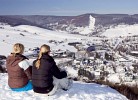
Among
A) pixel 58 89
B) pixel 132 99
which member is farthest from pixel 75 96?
pixel 132 99

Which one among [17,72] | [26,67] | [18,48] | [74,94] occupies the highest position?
[18,48]

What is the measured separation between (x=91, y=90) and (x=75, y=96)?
96cm

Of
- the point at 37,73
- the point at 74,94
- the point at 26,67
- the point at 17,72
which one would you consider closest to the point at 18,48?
the point at 26,67

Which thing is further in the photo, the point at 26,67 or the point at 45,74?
the point at 26,67

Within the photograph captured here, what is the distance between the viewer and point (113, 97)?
9.23 metres

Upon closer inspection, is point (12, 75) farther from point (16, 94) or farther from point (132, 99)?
point (132, 99)

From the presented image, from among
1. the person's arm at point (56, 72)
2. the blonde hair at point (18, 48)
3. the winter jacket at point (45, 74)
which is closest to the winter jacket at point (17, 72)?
the blonde hair at point (18, 48)

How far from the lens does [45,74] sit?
8406 mm

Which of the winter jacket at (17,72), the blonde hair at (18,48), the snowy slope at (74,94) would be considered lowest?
the snowy slope at (74,94)

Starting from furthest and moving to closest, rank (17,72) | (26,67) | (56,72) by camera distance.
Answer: (17,72), (26,67), (56,72)

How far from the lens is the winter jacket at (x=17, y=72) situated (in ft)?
28.3

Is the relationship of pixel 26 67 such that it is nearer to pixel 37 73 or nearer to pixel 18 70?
pixel 18 70

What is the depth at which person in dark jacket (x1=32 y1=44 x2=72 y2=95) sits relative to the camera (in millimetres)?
8383

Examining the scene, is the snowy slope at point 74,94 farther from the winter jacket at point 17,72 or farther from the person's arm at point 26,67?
the person's arm at point 26,67
